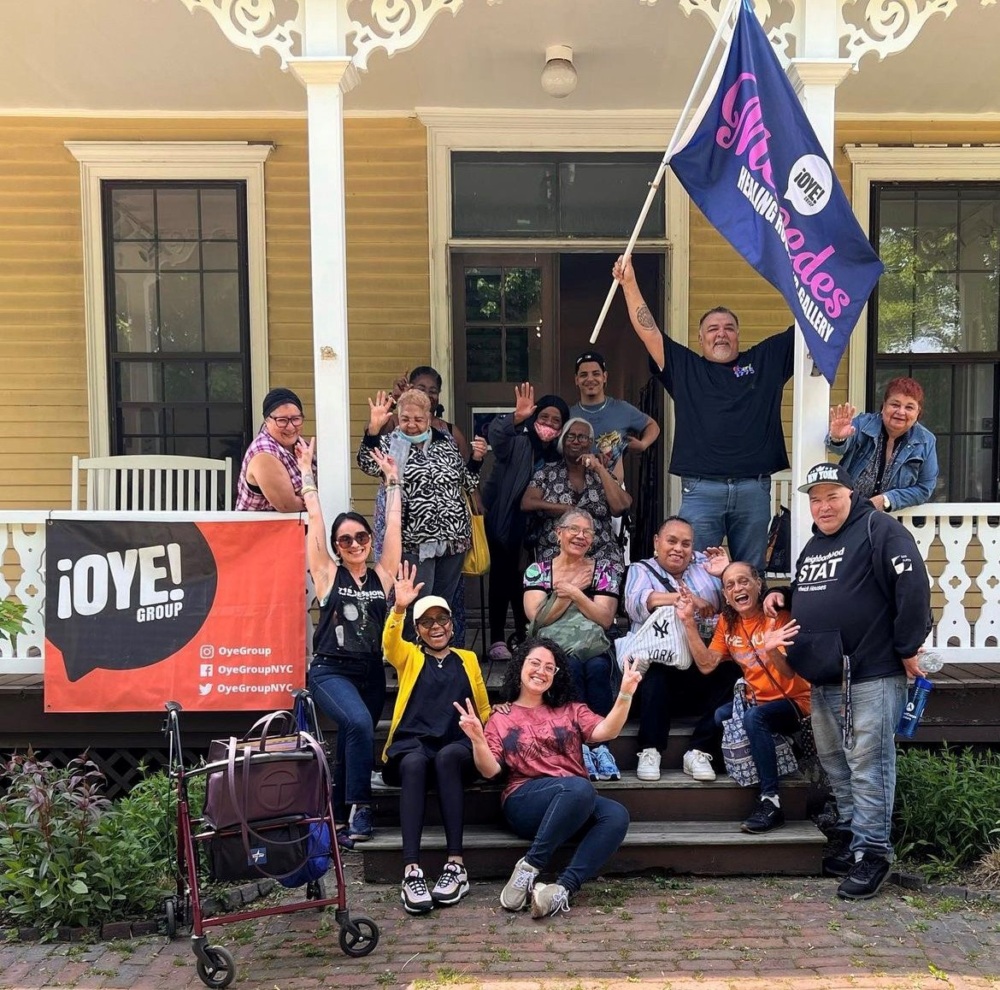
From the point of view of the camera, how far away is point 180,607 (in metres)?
4.80

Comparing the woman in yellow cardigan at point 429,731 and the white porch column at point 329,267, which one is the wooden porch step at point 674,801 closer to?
the woman in yellow cardigan at point 429,731

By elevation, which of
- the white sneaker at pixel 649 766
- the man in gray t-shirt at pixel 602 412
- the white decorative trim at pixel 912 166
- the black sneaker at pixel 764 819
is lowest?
the black sneaker at pixel 764 819

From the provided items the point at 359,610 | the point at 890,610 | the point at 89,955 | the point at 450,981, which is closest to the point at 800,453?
the point at 890,610

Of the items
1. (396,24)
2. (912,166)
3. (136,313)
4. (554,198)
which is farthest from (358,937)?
(912,166)

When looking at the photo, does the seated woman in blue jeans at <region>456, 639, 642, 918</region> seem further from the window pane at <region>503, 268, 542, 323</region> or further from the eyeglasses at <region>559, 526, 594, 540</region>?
the window pane at <region>503, 268, 542, 323</region>

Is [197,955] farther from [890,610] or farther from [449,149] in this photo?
[449,149]

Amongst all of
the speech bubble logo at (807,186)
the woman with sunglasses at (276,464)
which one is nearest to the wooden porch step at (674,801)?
the woman with sunglasses at (276,464)

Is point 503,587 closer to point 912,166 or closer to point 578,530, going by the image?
point 578,530

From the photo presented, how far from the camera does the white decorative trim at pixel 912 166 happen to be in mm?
6793

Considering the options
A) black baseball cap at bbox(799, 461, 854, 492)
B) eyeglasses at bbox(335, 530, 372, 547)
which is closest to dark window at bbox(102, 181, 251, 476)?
eyeglasses at bbox(335, 530, 372, 547)

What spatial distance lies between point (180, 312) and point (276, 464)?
2797 millimetres

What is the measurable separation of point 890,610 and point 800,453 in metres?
1.14

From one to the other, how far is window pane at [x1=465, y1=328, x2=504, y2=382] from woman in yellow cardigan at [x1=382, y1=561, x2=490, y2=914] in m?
2.82

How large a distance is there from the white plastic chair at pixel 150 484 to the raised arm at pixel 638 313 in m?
3.20
